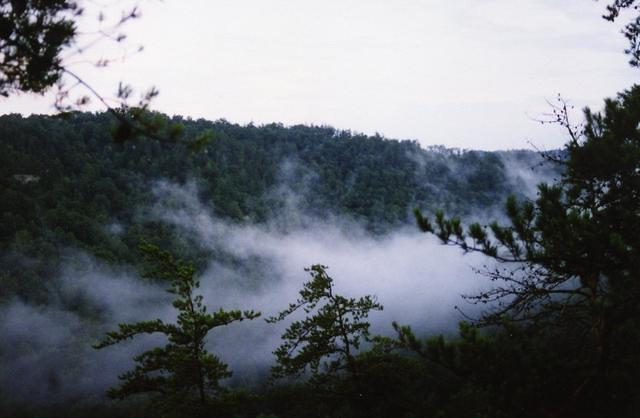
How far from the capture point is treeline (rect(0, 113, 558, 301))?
196ft

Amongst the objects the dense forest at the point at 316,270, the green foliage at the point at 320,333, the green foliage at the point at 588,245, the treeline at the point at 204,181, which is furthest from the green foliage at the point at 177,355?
the treeline at the point at 204,181

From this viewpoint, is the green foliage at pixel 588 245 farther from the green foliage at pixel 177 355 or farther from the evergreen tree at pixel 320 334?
the green foliage at pixel 177 355

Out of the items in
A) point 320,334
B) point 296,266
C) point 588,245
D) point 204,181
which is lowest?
point 588,245

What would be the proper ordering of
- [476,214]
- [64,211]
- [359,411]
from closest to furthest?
[359,411] → [64,211] → [476,214]

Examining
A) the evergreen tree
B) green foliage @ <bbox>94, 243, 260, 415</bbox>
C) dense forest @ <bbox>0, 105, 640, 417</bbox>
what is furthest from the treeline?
the evergreen tree

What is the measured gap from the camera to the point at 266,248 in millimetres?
95500

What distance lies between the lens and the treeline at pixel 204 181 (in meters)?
59.6

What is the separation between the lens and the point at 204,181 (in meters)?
85.3

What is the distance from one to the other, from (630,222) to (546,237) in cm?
95

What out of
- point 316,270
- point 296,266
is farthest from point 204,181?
point 316,270

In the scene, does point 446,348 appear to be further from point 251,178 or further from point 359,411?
point 251,178

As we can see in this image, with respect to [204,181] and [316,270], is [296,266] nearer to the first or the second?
[204,181]

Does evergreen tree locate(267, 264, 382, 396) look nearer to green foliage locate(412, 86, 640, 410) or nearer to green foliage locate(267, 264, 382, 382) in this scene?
green foliage locate(267, 264, 382, 382)

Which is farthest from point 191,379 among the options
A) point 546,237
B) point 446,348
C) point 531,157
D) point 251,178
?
point 531,157
